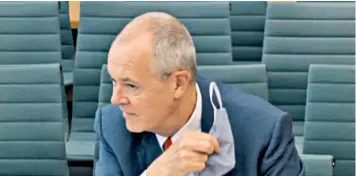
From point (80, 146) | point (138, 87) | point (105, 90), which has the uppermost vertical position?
point (138, 87)

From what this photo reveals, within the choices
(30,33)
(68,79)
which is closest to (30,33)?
(30,33)

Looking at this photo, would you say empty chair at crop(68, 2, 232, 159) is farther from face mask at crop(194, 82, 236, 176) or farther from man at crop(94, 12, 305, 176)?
face mask at crop(194, 82, 236, 176)

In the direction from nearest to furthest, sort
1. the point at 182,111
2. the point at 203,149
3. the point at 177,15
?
the point at 203,149 → the point at 182,111 → the point at 177,15

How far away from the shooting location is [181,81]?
4.68ft

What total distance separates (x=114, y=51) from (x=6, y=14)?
163 centimetres

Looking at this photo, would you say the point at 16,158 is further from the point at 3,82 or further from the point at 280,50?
the point at 280,50

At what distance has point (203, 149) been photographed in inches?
53.9

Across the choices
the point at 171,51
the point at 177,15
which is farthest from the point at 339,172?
the point at 171,51

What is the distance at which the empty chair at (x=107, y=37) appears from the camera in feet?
9.05

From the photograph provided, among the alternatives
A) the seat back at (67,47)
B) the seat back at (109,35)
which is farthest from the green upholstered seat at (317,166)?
the seat back at (67,47)

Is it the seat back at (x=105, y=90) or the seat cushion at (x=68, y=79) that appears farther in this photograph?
the seat cushion at (x=68, y=79)

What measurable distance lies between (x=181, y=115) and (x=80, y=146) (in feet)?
4.20

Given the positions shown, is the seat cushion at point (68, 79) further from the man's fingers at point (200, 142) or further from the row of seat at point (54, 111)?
the man's fingers at point (200, 142)

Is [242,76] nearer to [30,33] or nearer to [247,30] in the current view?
[30,33]
